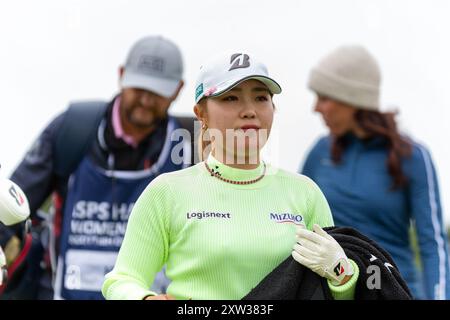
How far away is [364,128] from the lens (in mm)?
5719

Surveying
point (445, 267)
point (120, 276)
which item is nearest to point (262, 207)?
point (120, 276)

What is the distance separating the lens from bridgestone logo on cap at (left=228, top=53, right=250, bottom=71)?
3334 millimetres

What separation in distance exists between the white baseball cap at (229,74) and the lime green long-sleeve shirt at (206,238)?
29 centimetres

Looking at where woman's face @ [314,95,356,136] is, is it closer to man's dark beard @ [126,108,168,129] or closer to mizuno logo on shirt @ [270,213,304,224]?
man's dark beard @ [126,108,168,129]

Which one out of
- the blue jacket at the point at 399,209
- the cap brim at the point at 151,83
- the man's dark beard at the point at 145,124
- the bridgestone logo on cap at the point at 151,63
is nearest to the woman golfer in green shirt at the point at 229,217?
the blue jacket at the point at 399,209

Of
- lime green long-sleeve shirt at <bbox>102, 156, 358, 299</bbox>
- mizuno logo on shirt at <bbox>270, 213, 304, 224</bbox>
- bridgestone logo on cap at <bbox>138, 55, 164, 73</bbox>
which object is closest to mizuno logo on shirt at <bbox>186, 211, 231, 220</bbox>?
lime green long-sleeve shirt at <bbox>102, 156, 358, 299</bbox>

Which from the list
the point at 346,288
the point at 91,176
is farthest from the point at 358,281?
the point at 91,176

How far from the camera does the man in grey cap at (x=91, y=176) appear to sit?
554cm

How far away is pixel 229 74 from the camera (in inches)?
131

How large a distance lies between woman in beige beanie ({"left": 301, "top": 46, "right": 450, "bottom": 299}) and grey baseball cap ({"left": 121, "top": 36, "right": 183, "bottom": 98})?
90 cm

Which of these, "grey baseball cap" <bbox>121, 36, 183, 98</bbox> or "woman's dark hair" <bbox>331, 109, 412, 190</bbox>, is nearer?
"woman's dark hair" <bbox>331, 109, 412, 190</bbox>

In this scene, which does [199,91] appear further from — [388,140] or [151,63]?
[151,63]

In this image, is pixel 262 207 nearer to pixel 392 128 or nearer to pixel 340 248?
pixel 340 248

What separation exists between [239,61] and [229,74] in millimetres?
67
